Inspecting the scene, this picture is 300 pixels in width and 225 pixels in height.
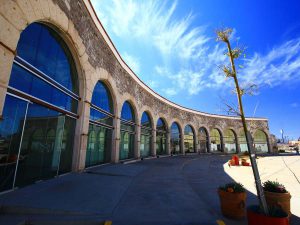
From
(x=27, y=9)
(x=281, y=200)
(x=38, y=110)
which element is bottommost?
(x=281, y=200)

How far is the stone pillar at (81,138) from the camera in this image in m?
8.45

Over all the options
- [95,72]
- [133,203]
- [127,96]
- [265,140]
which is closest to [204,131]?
[265,140]

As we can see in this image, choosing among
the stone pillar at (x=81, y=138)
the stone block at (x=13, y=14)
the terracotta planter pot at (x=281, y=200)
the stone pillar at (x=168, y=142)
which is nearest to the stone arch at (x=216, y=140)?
A: the stone pillar at (x=168, y=142)

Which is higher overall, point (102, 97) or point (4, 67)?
point (102, 97)

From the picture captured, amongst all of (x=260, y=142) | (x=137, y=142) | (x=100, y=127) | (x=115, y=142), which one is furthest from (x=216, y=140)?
(x=100, y=127)

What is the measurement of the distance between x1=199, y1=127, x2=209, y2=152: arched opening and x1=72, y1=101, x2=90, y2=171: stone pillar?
24.5m

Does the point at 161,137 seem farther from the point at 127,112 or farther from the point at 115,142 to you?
the point at 115,142

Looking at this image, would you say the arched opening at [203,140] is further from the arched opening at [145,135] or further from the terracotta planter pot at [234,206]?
the terracotta planter pot at [234,206]

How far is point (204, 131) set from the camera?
31.5m

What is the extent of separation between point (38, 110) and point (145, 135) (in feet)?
44.0

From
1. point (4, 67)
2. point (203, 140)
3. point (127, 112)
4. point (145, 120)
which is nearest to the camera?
point (4, 67)

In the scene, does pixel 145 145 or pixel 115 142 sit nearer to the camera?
pixel 115 142

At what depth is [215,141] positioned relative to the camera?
32.8 metres

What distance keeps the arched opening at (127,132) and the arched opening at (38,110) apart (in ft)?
20.3
